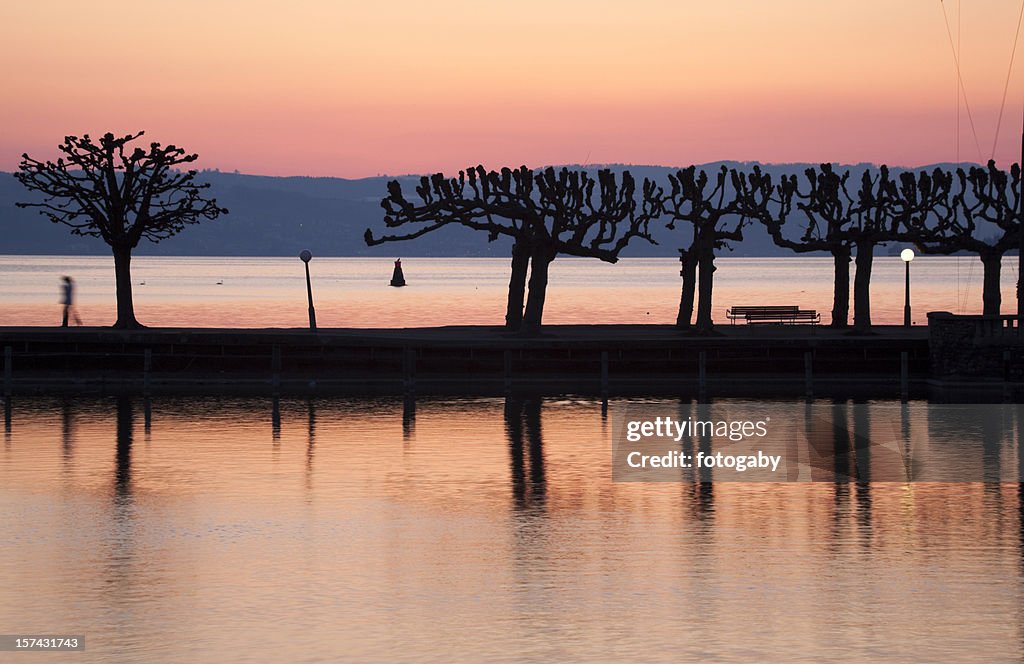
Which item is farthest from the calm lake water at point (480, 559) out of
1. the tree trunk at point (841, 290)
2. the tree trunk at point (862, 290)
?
the tree trunk at point (841, 290)

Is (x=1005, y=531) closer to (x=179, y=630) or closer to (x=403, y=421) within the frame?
(x=179, y=630)

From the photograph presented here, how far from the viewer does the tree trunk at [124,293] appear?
180 feet

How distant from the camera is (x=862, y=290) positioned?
5638 centimetres

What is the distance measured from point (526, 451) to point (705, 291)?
82.1 feet

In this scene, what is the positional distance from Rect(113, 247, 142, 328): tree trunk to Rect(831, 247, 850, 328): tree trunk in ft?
82.8

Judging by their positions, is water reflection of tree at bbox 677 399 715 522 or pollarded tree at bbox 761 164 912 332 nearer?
water reflection of tree at bbox 677 399 715 522

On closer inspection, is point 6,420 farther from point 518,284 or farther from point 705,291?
point 705,291

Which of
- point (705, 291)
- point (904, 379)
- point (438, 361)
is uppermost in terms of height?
point (705, 291)

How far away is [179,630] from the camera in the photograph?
46.2 feet

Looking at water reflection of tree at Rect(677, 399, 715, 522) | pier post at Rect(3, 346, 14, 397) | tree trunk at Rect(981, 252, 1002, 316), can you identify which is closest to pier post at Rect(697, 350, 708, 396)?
water reflection of tree at Rect(677, 399, 715, 522)

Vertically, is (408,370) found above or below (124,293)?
below

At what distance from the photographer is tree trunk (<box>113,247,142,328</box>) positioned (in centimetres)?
5491

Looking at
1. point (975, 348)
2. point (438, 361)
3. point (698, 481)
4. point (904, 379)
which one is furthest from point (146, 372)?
point (975, 348)

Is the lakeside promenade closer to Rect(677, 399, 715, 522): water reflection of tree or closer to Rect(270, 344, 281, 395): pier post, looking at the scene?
Rect(270, 344, 281, 395): pier post
